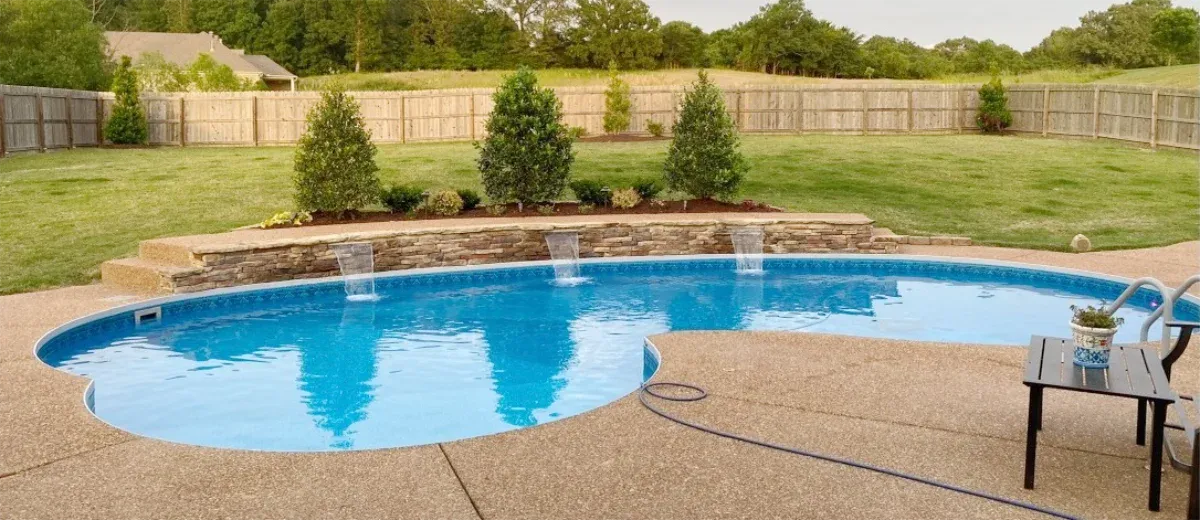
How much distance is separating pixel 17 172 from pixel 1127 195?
65.3 ft

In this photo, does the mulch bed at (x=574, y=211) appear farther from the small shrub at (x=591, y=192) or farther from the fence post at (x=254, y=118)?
the fence post at (x=254, y=118)

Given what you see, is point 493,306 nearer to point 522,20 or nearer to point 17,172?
point 17,172

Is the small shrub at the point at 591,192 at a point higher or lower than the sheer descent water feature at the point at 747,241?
higher

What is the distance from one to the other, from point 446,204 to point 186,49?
127 ft

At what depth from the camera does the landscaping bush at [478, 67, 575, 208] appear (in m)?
13.1

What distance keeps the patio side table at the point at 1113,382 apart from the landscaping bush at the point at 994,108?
24.1 m

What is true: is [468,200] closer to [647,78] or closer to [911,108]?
[911,108]

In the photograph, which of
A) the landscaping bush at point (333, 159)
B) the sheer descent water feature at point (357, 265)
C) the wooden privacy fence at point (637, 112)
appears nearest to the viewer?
→ the sheer descent water feature at point (357, 265)

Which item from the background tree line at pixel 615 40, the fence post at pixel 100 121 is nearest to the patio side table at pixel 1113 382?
the fence post at pixel 100 121

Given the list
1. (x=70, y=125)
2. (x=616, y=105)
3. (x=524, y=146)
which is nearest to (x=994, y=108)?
(x=616, y=105)

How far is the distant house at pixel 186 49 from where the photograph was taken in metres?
45.3

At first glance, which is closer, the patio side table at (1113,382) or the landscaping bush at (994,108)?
the patio side table at (1113,382)

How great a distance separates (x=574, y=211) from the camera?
13586 millimetres

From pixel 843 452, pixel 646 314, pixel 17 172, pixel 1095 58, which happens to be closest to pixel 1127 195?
pixel 646 314
